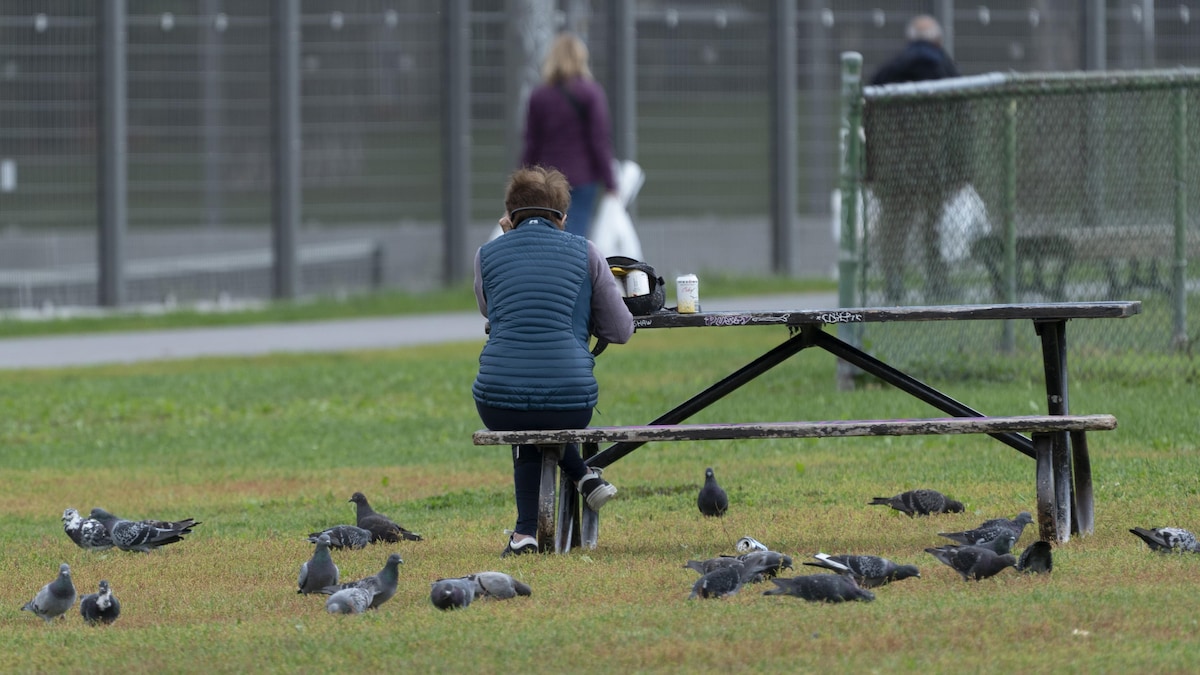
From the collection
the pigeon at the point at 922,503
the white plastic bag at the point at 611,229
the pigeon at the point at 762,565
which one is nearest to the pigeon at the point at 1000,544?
the pigeon at the point at 762,565

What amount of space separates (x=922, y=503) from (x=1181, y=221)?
17.1 feet

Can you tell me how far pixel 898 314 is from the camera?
770cm

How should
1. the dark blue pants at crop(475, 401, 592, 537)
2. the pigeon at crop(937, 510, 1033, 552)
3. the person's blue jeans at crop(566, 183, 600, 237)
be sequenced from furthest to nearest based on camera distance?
the person's blue jeans at crop(566, 183, 600, 237) → the dark blue pants at crop(475, 401, 592, 537) → the pigeon at crop(937, 510, 1033, 552)

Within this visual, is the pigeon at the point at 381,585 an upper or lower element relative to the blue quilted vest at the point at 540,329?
lower

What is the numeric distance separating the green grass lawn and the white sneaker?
0.75ft

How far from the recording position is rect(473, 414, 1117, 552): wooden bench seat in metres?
7.38

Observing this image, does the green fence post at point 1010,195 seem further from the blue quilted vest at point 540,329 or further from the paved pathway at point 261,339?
the blue quilted vest at point 540,329

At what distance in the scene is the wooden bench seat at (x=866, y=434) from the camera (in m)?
7.38

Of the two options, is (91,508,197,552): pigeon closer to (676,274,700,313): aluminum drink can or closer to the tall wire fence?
(676,274,700,313): aluminum drink can

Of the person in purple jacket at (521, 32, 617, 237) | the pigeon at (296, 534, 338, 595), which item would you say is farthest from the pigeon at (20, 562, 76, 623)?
the person in purple jacket at (521, 32, 617, 237)

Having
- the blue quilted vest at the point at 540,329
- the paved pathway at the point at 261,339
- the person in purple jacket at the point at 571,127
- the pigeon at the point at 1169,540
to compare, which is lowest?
the pigeon at the point at 1169,540

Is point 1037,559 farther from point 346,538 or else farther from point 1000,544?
point 346,538

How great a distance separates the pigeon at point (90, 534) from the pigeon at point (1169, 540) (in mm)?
4098

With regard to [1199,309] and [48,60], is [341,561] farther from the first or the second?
[48,60]
